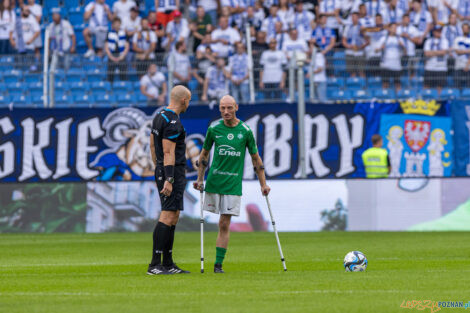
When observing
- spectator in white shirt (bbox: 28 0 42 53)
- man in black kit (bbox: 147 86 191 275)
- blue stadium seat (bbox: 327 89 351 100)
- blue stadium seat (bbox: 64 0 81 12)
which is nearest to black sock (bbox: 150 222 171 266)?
man in black kit (bbox: 147 86 191 275)

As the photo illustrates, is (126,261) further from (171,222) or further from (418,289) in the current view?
(418,289)

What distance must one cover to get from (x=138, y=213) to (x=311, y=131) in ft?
19.5

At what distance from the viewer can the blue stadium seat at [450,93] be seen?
24.9 m

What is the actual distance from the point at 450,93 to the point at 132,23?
31.0 ft

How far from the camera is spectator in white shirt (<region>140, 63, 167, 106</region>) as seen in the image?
25047 mm

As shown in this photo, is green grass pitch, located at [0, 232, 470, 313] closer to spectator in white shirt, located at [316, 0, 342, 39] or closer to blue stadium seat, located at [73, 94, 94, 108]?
blue stadium seat, located at [73, 94, 94, 108]

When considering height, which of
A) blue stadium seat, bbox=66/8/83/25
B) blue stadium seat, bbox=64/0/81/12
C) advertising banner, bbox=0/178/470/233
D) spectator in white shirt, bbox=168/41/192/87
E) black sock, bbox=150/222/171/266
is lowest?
advertising banner, bbox=0/178/470/233

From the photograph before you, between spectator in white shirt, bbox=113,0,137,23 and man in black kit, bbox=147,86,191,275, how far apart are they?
16891 mm

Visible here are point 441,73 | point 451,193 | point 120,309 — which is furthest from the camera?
point 441,73

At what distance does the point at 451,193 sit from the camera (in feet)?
70.4

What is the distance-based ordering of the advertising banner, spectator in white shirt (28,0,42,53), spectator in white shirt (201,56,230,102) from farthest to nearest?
spectator in white shirt (28,0,42,53), spectator in white shirt (201,56,230,102), the advertising banner

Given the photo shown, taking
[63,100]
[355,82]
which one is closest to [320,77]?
[355,82]

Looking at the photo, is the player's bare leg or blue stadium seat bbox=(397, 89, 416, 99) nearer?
the player's bare leg

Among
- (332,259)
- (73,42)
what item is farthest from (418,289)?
(73,42)
